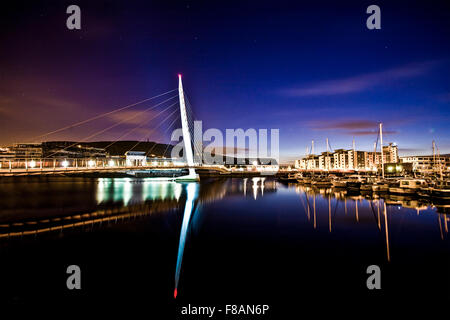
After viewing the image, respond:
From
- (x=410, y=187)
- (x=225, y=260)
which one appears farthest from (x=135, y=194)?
(x=410, y=187)

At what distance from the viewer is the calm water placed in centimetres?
630

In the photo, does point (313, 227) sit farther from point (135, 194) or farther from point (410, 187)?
point (135, 194)

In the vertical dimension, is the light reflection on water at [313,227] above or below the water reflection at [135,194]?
below

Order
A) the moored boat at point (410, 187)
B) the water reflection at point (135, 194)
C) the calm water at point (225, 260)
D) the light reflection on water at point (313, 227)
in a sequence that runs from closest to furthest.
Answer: the calm water at point (225, 260) < the light reflection on water at point (313, 227) < the moored boat at point (410, 187) < the water reflection at point (135, 194)

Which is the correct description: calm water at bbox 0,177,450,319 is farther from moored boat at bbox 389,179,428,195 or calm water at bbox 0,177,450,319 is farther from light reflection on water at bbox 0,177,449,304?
moored boat at bbox 389,179,428,195

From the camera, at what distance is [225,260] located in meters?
8.83

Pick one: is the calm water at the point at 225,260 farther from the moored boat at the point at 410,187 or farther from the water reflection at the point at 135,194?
the water reflection at the point at 135,194

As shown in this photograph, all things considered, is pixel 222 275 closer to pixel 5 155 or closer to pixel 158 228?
pixel 158 228

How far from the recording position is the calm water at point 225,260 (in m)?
6.30

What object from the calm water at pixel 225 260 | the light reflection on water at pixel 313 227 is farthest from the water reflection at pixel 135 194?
the calm water at pixel 225 260

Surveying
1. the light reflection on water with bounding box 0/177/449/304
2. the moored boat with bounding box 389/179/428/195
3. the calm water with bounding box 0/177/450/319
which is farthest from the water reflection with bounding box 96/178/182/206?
the moored boat with bounding box 389/179/428/195

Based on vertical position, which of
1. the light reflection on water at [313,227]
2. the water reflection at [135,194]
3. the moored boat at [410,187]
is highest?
the moored boat at [410,187]

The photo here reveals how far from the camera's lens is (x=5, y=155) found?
25125mm
